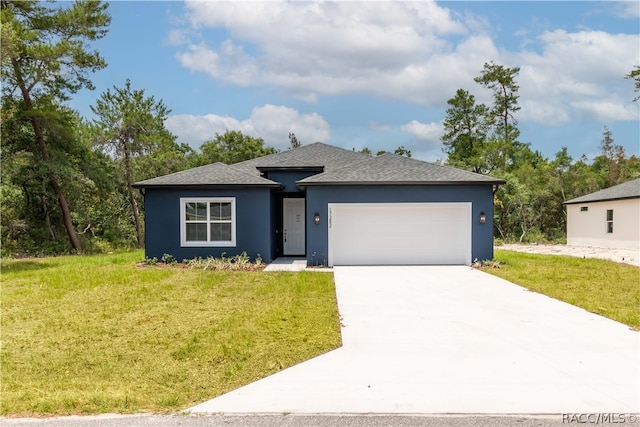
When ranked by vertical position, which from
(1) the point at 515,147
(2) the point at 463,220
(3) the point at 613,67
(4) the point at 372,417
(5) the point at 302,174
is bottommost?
(4) the point at 372,417

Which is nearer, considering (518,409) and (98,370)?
(518,409)

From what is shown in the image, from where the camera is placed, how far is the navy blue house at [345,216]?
44.0 ft

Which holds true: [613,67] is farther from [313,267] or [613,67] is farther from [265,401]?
[265,401]

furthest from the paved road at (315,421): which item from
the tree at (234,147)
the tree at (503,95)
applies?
the tree at (234,147)

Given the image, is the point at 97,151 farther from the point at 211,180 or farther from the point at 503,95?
the point at 503,95

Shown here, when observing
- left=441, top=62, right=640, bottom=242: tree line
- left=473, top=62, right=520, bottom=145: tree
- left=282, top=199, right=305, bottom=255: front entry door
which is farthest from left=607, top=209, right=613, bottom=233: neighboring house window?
left=282, top=199, right=305, bottom=255: front entry door

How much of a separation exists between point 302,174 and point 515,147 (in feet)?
83.1

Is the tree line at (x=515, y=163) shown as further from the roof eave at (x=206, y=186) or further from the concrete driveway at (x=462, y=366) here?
the concrete driveway at (x=462, y=366)

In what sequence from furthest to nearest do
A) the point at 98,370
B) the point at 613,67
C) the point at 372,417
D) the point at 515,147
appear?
1. the point at 515,147
2. the point at 613,67
3. the point at 98,370
4. the point at 372,417

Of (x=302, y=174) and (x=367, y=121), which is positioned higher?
(x=367, y=121)

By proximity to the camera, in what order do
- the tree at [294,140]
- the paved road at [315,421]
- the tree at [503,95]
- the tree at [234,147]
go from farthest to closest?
the tree at [294,140], the tree at [234,147], the tree at [503,95], the paved road at [315,421]

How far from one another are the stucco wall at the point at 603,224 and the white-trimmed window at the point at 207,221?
680 inches

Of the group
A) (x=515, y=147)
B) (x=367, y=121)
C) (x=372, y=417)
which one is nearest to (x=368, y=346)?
(x=372, y=417)

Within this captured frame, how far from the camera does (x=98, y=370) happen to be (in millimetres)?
4672
